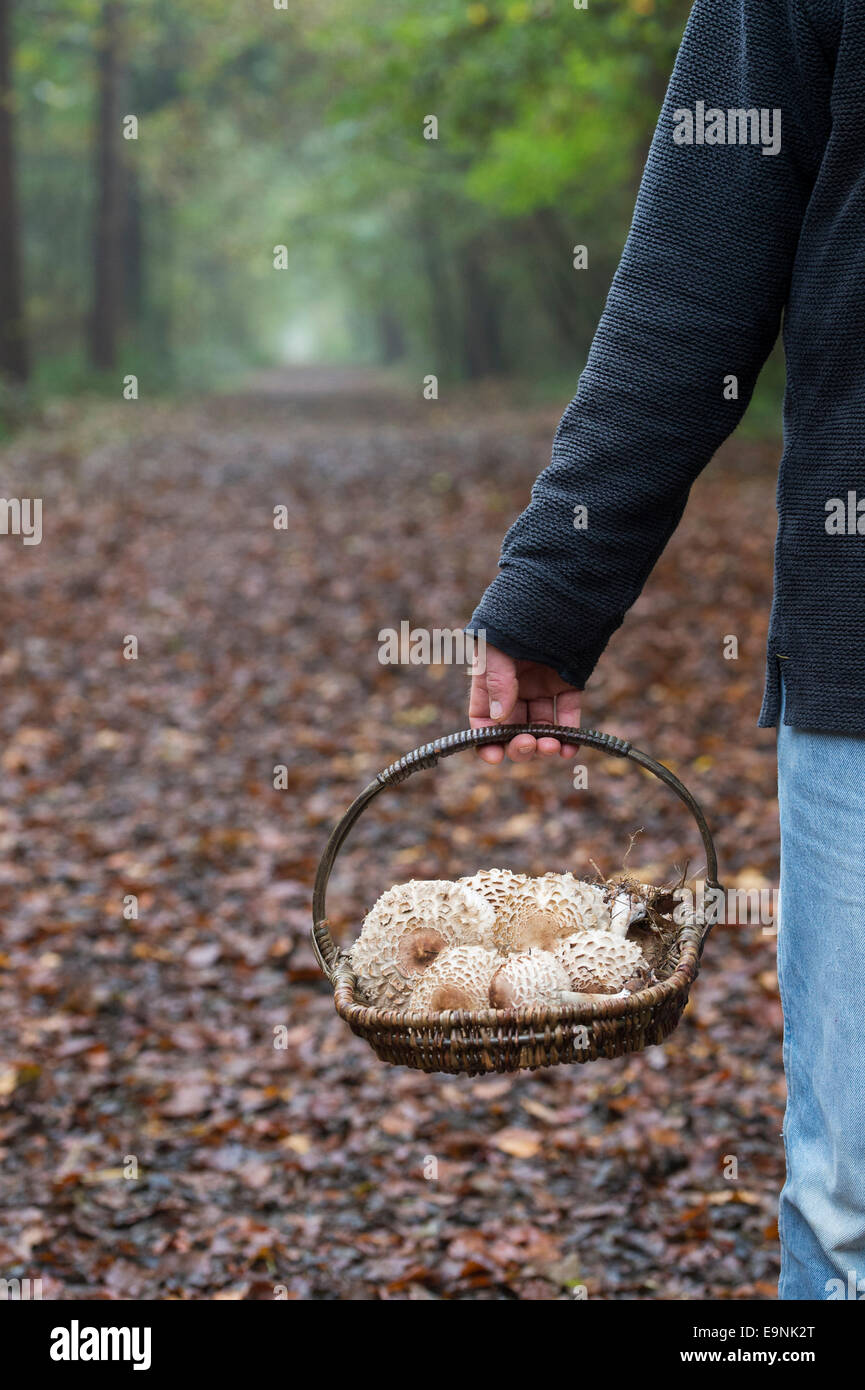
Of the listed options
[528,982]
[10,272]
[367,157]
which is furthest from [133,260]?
[528,982]

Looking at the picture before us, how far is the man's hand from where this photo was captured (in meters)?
2.34

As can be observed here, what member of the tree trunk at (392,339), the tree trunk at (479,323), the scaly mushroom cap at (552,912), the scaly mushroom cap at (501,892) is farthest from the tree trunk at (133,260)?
the scaly mushroom cap at (552,912)

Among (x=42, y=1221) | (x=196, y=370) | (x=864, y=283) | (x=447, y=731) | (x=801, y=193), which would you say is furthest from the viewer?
(x=196, y=370)

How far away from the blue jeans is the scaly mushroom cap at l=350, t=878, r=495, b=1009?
60cm

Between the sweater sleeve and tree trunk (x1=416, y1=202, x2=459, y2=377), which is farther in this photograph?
tree trunk (x1=416, y1=202, x2=459, y2=377)

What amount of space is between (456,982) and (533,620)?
64 cm

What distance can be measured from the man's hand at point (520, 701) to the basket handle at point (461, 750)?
1.0 inches

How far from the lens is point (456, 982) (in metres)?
2.34

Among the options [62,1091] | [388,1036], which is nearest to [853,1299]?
[388,1036]

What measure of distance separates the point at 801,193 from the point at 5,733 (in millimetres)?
7048

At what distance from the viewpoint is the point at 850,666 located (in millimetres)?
2004

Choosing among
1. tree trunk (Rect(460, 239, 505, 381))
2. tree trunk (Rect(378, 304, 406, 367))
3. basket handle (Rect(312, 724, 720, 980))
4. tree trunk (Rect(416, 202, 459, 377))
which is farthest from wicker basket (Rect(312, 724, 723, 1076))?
tree trunk (Rect(378, 304, 406, 367))

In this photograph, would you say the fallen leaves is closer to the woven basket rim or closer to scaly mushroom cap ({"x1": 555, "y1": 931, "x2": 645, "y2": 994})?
scaly mushroom cap ({"x1": 555, "y1": 931, "x2": 645, "y2": 994})

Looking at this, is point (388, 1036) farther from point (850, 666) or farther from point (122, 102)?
point (122, 102)
